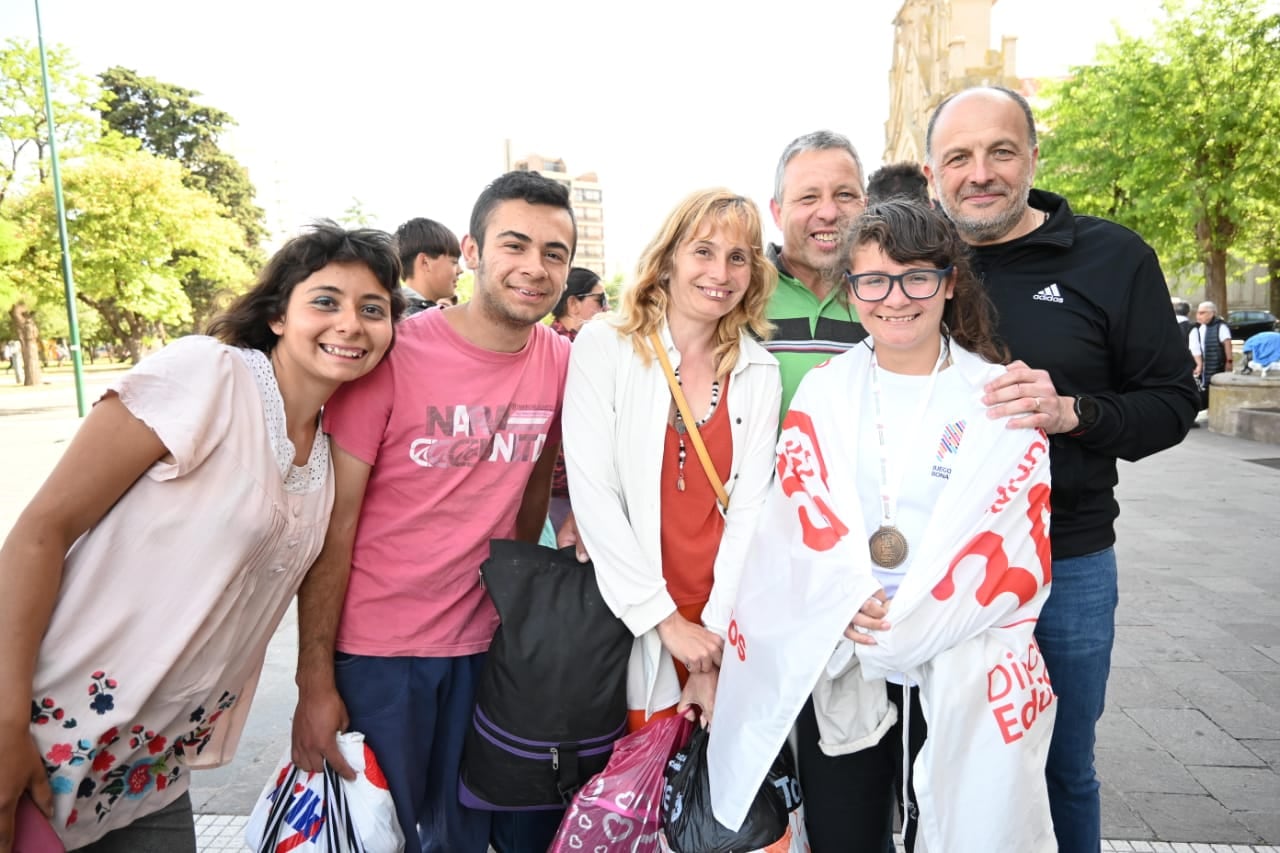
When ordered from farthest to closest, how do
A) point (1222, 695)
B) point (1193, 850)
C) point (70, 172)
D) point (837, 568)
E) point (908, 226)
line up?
1. point (70, 172)
2. point (1222, 695)
3. point (1193, 850)
4. point (908, 226)
5. point (837, 568)

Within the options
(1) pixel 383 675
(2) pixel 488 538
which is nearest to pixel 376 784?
(1) pixel 383 675

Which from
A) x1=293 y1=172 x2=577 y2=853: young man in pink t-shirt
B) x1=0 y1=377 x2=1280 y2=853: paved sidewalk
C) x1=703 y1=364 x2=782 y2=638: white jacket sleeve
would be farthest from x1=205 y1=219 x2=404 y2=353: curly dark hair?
x1=0 y1=377 x2=1280 y2=853: paved sidewalk

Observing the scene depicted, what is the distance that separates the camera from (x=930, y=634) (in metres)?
1.85

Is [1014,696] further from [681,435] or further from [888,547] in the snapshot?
[681,435]

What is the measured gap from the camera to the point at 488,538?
251 cm

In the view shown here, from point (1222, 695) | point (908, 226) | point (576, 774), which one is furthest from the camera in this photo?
point (1222, 695)

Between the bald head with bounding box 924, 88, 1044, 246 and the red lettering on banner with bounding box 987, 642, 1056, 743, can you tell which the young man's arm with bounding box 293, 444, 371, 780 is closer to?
the red lettering on banner with bounding box 987, 642, 1056, 743

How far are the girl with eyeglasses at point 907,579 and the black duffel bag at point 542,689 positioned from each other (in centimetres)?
37

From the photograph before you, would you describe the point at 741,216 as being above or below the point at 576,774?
above

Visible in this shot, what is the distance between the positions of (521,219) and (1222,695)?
4515 millimetres

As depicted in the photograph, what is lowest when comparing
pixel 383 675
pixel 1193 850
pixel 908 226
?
pixel 1193 850

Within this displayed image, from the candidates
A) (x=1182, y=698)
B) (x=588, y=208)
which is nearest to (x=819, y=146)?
(x=1182, y=698)

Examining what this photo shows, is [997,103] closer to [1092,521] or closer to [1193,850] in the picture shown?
[1092,521]

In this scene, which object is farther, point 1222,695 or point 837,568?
point 1222,695
